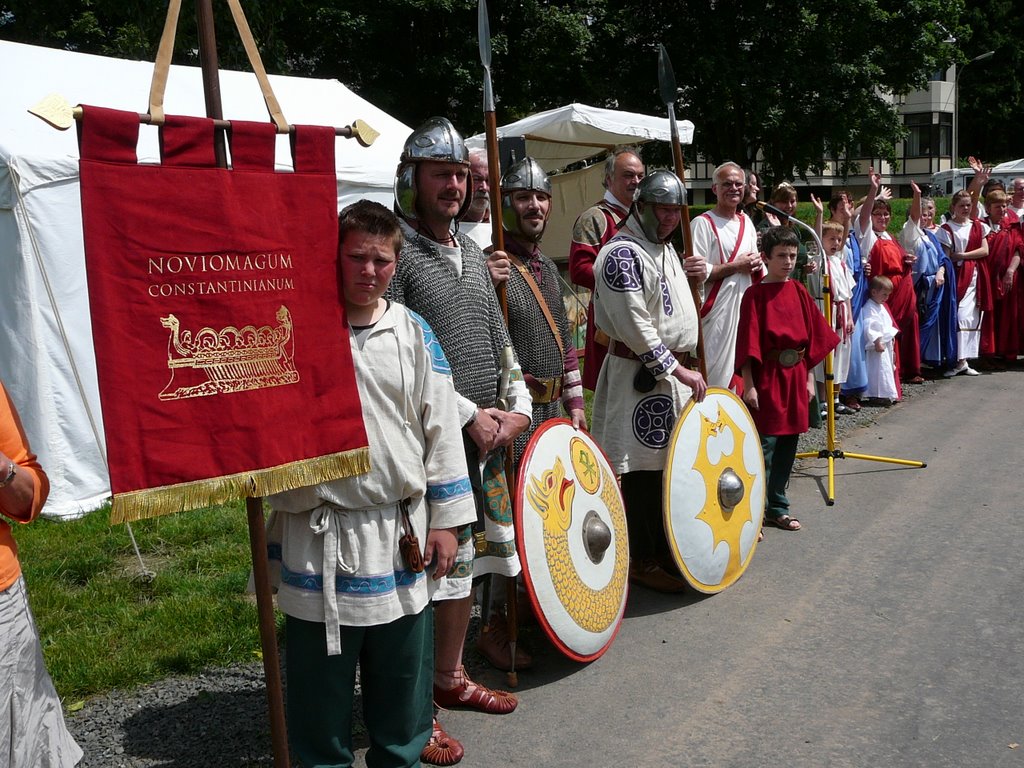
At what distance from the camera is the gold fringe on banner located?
2.08 meters

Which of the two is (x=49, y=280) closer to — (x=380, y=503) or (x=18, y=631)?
(x=18, y=631)

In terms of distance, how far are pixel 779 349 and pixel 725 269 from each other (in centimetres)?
57

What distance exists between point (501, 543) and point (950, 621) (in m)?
2.02

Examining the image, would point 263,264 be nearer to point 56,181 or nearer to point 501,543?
point 501,543

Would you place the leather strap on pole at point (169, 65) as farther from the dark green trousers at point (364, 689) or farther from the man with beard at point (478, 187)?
the man with beard at point (478, 187)

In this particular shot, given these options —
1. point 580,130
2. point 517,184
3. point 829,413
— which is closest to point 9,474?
point 517,184

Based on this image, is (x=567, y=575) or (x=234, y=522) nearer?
(x=567, y=575)

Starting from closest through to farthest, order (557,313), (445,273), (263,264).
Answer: (263,264)
(445,273)
(557,313)

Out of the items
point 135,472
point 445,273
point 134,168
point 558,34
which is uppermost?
point 558,34

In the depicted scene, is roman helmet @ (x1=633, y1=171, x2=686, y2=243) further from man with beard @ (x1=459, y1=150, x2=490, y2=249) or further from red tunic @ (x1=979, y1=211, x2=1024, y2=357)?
red tunic @ (x1=979, y1=211, x2=1024, y2=357)

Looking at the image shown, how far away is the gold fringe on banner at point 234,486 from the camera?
208 centimetres

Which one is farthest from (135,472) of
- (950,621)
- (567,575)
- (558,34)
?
(558,34)

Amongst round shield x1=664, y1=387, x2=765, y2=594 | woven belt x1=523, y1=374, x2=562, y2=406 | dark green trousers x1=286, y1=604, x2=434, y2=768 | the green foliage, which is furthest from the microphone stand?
the green foliage

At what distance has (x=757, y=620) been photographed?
13.5 ft
